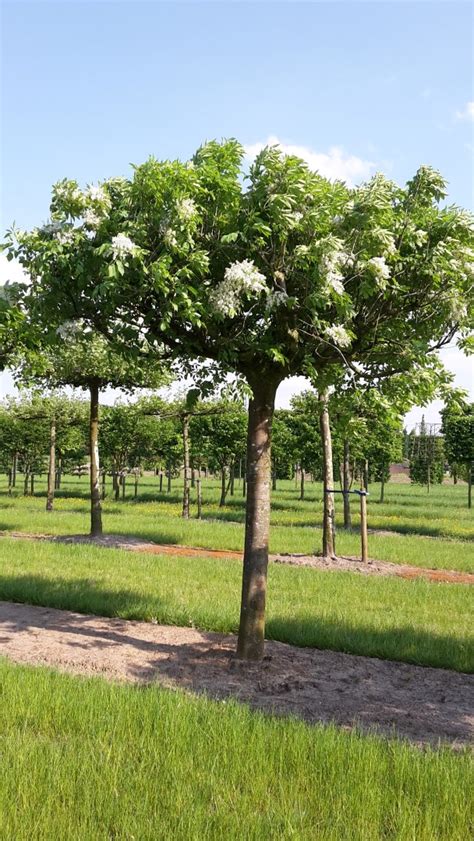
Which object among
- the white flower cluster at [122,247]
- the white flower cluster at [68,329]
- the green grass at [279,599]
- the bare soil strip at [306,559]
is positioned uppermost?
the white flower cluster at [122,247]

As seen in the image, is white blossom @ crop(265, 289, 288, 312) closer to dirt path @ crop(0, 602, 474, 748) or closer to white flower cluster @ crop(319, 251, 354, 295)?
white flower cluster @ crop(319, 251, 354, 295)

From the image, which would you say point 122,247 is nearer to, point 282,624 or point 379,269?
point 379,269

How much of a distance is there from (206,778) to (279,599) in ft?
22.3

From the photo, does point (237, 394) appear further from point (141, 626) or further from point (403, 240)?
point (141, 626)

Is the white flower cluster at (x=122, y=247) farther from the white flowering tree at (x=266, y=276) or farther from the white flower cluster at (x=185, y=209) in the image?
the white flower cluster at (x=185, y=209)

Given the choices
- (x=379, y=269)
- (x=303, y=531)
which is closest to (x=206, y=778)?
(x=379, y=269)

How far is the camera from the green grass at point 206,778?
378 centimetres

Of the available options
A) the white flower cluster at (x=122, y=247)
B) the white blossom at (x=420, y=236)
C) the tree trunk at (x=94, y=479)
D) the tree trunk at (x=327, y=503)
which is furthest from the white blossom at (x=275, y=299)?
the tree trunk at (x=94, y=479)

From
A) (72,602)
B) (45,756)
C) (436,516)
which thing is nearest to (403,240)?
(45,756)

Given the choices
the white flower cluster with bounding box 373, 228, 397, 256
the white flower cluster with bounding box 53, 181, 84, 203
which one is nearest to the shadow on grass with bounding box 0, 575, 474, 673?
the white flower cluster with bounding box 373, 228, 397, 256

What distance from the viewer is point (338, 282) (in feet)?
21.6

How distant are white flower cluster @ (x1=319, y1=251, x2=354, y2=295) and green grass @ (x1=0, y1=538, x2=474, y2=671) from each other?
15.6 feet

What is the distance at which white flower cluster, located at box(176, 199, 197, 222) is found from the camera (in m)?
6.69

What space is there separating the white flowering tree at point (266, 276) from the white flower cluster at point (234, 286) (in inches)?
0.6
